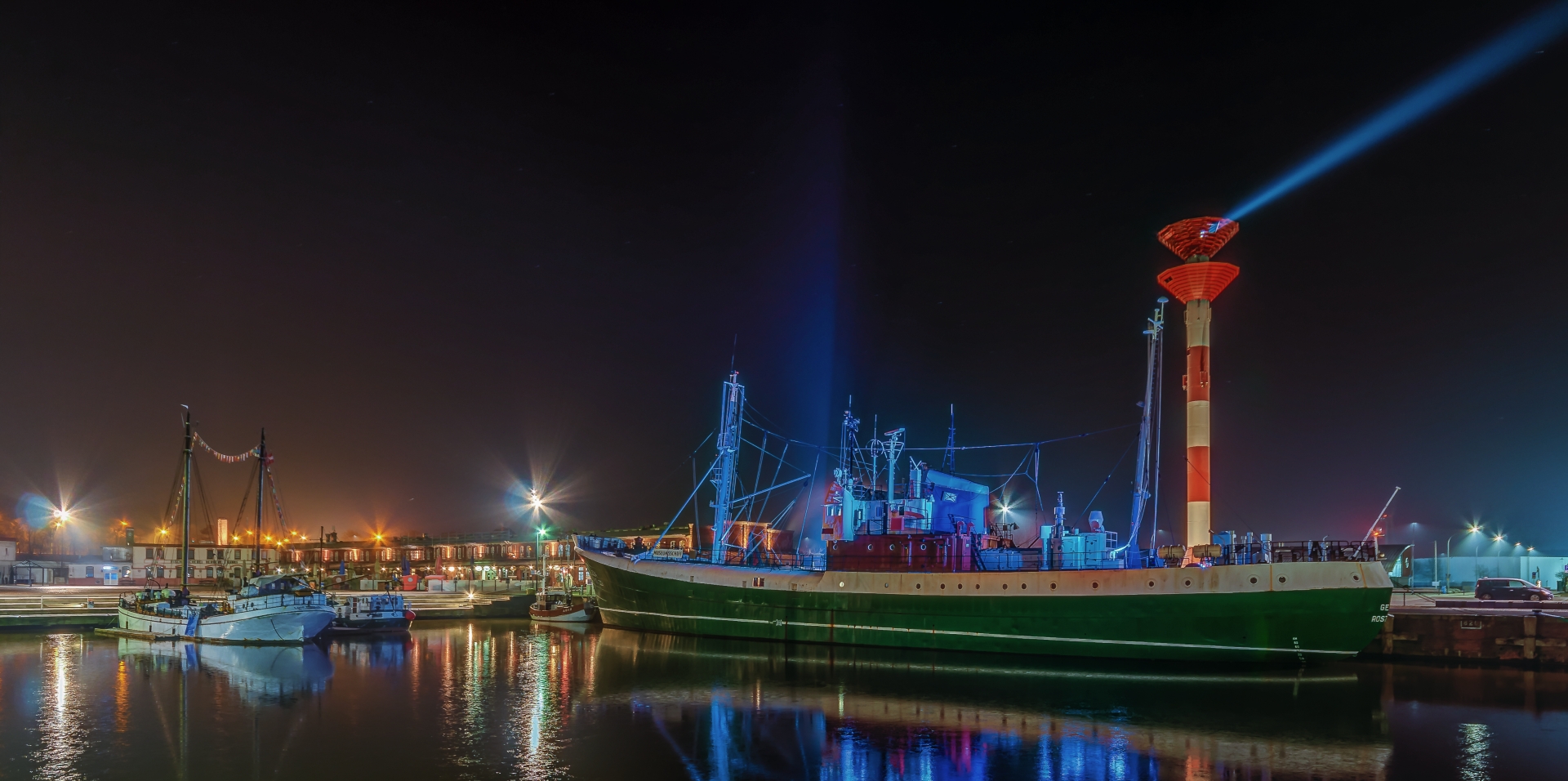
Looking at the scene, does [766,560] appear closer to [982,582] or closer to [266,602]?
[982,582]

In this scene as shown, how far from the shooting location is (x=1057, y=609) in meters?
35.3

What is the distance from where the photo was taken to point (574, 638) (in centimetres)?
4419

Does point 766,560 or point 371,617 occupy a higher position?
point 766,560

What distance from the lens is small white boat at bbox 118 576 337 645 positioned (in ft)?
130

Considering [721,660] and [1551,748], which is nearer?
[1551,748]

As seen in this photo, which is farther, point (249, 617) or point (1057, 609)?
point (249, 617)

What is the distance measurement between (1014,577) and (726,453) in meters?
16.6

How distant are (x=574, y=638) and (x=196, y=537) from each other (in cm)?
10907

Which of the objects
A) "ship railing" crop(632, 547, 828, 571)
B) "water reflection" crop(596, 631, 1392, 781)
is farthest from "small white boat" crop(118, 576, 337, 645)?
"water reflection" crop(596, 631, 1392, 781)

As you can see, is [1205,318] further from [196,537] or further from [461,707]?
[196,537]

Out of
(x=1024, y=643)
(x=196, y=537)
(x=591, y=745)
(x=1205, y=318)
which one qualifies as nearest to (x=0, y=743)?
(x=591, y=745)

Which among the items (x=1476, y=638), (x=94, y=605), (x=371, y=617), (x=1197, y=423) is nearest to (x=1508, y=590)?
(x=1476, y=638)

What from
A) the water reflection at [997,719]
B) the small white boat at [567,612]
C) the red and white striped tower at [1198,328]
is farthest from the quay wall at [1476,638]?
the small white boat at [567,612]

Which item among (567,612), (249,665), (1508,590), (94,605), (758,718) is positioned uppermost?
(1508,590)
